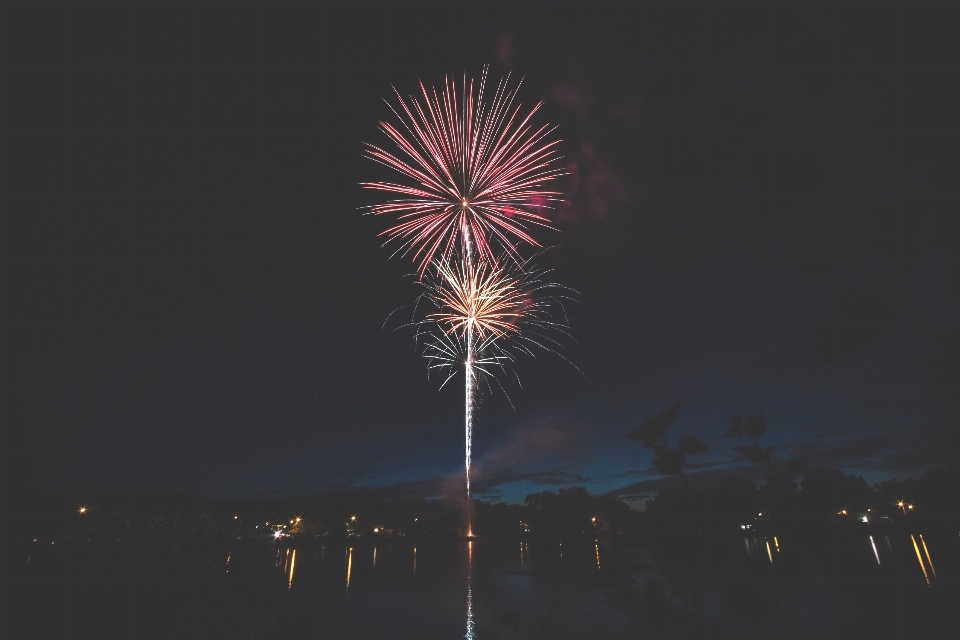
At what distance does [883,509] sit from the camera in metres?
2.33

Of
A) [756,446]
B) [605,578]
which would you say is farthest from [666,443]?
[605,578]

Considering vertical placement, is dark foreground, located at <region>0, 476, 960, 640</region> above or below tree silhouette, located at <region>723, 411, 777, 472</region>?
below

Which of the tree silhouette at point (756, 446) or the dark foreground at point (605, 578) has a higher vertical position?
the tree silhouette at point (756, 446)

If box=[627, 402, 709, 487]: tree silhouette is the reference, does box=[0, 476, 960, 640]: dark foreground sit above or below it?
below

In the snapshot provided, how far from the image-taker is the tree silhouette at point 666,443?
7.86 feet

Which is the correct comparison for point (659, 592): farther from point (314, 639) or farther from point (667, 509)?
point (314, 639)

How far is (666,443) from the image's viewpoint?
249 centimetres

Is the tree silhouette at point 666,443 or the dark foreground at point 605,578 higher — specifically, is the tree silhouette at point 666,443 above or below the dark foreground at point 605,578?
above

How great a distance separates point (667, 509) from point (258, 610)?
941 centimetres

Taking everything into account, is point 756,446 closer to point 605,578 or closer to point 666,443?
point 666,443

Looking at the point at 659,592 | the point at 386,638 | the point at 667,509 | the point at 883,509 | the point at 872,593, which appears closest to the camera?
the point at 883,509

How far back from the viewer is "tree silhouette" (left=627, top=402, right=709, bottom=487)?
2.40 meters

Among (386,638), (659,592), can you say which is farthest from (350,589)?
(659,592)

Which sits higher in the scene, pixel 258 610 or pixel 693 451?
pixel 693 451
